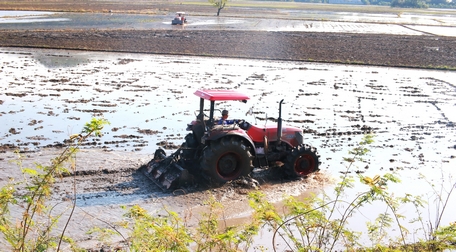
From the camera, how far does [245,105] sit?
60.4ft

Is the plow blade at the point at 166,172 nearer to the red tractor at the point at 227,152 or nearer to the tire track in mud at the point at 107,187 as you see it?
the red tractor at the point at 227,152

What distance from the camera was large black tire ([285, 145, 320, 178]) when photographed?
11266mm

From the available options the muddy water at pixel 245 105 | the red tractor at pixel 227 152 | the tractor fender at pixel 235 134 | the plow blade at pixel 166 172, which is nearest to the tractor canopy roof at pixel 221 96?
the red tractor at pixel 227 152

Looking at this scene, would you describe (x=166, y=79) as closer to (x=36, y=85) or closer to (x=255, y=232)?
(x=36, y=85)

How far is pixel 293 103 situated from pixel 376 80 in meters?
7.24

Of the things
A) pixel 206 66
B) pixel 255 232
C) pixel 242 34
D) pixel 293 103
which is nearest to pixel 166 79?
pixel 206 66

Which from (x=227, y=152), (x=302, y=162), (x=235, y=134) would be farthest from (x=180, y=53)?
(x=227, y=152)

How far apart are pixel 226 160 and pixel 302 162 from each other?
1.85 metres

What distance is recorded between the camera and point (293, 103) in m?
18.9

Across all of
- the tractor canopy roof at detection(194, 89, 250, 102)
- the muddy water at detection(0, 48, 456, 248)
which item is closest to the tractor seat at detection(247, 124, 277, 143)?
the tractor canopy roof at detection(194, 89, 250, 102)

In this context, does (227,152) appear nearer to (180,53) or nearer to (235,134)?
(235,134)

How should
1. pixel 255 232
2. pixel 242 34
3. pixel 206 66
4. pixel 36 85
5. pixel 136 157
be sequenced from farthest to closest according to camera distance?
pixel 242 34 < pixel 206 66 < pixel 36 85 < pixel 136 157 < pixel 255 232

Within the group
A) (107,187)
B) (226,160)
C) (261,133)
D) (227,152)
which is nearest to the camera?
(107,187)

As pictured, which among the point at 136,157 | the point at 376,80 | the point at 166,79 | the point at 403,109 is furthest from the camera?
the point at 376,80
